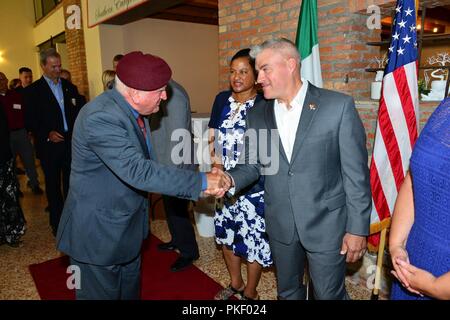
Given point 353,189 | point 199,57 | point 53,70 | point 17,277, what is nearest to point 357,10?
point 353,189

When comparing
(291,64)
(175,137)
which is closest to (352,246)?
(291,64)

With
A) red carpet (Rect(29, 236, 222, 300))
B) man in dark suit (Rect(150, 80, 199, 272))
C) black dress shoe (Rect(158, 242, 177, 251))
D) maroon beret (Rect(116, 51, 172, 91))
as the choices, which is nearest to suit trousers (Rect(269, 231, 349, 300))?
red carpet (Rect(29, 236, 222, 300))

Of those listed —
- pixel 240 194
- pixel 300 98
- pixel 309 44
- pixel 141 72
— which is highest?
pixel 309 44

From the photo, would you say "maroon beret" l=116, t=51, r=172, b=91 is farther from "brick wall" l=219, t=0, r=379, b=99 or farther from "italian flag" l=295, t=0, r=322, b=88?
"brick wall" l=219, t=0, r=379, b=99

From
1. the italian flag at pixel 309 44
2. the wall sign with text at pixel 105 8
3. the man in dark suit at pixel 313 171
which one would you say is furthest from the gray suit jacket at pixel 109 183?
the wall sign with text at pixel 105 8

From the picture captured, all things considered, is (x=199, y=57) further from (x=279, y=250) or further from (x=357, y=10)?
(x=279, y=250)

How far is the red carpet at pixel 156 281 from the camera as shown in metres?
2.75

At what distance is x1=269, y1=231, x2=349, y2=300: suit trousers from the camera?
1775 mm

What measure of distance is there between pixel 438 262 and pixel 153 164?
49.6 inches

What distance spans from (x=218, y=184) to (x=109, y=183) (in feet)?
1.86

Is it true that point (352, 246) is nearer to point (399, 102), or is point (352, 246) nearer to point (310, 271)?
point (310, 271)

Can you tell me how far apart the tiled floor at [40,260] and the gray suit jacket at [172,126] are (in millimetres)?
1069

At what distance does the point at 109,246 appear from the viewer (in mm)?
1710

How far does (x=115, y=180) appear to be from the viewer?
5.54 feet
